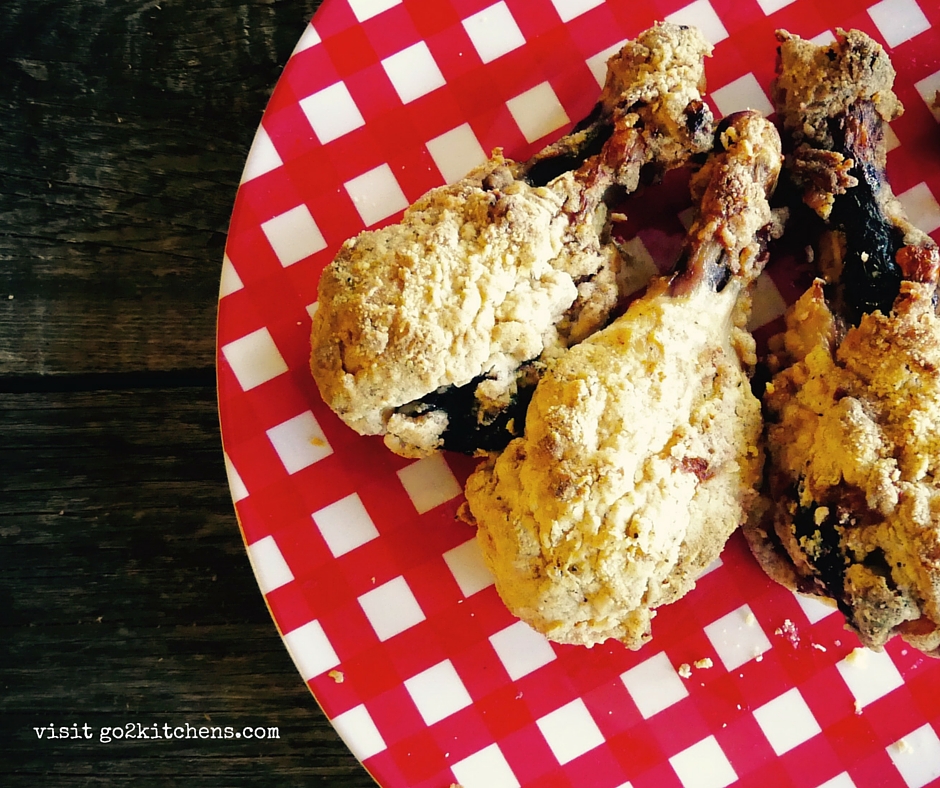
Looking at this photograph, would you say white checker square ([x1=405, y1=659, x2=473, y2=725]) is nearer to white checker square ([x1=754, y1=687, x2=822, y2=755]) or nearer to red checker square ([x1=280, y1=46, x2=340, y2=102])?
white checker square ([x1=754, y1=687, x2=822, y2=755])

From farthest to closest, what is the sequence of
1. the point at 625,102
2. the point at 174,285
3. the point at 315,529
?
1. the point at 174,285
2. the point at 315,529
3. the point at 625,102

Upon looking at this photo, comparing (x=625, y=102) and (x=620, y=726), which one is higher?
(x=625, y=102)

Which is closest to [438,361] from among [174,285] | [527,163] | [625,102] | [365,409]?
[365,409]

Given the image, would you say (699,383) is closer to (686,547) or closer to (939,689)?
(686,547)

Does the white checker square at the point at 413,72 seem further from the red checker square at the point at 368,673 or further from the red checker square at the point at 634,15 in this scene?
the red checker square at the point at 368,673

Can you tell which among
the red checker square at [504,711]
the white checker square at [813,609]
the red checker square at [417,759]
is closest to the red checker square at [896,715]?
the white checker square at [813,609]

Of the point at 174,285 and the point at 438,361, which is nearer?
the point at 438,361
